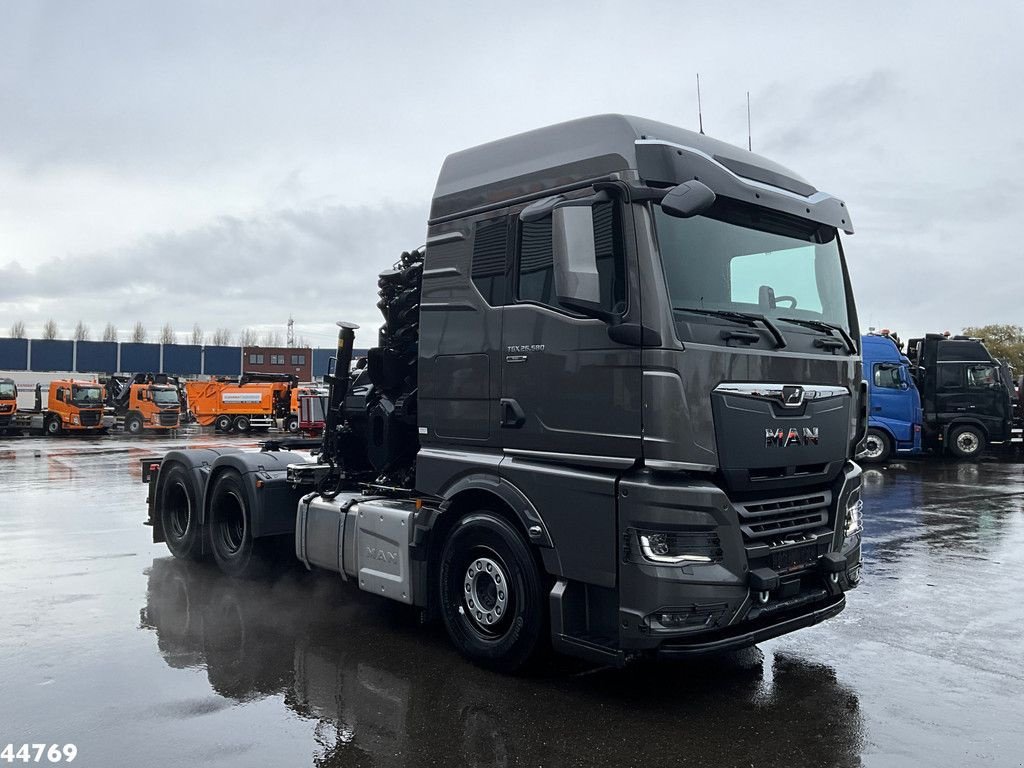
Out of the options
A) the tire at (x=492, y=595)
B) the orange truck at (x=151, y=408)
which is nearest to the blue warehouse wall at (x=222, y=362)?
the orange truck at (x=151, y=408)

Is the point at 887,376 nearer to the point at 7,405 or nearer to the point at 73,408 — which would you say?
the point at 73,408

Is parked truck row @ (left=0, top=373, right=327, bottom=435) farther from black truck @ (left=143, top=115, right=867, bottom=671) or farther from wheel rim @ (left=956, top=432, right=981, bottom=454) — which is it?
black truck @ (left=143, top=115, right=867, bottom=671)

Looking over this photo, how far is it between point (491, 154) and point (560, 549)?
2635mm

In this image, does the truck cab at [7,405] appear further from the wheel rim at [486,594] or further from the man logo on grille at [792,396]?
the man logo on grille at [792,396]

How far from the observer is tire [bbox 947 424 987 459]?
22.3 m

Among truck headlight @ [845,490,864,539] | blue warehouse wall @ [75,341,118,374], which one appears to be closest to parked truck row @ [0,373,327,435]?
truck headlight @ [845,490,864,539]

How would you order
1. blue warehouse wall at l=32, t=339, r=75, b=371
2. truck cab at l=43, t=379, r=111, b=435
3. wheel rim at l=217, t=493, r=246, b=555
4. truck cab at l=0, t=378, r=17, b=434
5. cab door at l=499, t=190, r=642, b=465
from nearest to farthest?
cab door at l=499, t=190, r=642, b=465 → wheel rim at l=217, t=493, r=246, b=555 → truck cab at l=43, t=379, r=111, b=435 → truck cab at l=0, t=378, r=17, b=434 → blue warehouse wall at l=32, t=339, r=75, b=371

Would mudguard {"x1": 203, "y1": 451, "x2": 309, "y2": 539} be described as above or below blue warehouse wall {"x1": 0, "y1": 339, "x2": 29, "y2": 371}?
below

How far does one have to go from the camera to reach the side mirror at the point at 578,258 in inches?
188

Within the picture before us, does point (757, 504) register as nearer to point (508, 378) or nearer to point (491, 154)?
Result: point (508, 378)

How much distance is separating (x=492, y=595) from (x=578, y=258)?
2.18 metres

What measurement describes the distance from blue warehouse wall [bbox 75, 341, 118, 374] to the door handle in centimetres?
7743

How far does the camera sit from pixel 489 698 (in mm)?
4984

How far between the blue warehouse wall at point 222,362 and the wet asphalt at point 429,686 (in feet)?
242
